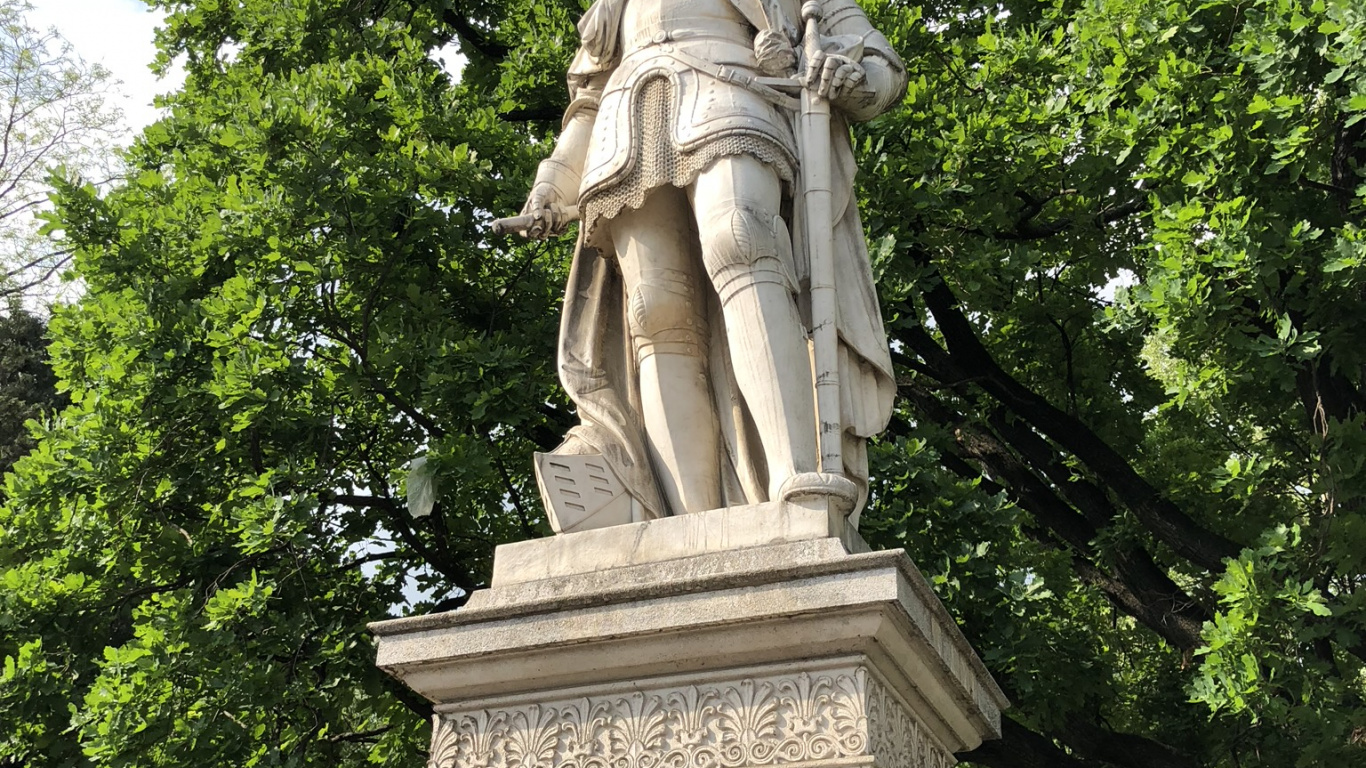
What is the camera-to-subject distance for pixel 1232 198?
9.12 meters

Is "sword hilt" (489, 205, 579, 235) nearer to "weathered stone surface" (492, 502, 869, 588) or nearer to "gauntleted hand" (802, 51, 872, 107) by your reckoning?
"gauntleted hand" (802, 51, 872, 107)

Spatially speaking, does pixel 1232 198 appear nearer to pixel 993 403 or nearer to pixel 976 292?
pixel 976 292

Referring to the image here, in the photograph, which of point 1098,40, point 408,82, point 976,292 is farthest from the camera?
point 408,82

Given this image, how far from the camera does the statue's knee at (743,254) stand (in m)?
5.32

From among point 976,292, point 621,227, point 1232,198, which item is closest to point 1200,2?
point 1232,198

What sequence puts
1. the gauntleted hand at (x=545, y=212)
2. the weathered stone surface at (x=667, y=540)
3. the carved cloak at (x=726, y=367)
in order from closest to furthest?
the weathered stone surface at (x=667, y=540), the carved cloak at (x=726, y=367), the gauntleted hand at (x=545, y=212)

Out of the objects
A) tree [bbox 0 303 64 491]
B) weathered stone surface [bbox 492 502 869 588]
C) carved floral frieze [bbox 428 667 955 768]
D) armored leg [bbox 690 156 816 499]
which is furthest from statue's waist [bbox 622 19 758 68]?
tree [bbox 0 303 64 491]

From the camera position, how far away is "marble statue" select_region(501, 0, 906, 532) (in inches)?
208

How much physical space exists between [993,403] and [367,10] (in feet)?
19.0

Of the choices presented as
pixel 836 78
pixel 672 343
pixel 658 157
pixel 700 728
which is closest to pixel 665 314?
pixel 672 343

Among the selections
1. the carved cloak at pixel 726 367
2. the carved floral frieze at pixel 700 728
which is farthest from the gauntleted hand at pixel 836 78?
the carved floral frieze at pixel 700 728

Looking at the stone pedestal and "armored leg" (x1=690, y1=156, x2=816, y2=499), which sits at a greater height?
"armored leg" (x1=690, y1=156, x2=816, y2=499)

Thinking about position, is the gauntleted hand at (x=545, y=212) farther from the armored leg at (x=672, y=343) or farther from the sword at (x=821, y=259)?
the sword at (x=821, y=259)

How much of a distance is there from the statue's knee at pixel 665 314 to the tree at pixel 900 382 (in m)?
4.10
